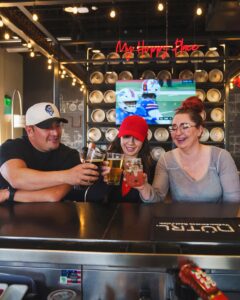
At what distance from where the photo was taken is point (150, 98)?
562 centimetres

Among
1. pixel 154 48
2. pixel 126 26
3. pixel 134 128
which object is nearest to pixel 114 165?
pixel 134 128

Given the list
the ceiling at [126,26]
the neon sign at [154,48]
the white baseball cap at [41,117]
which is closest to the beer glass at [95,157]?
the white baseball cap at [41,117]

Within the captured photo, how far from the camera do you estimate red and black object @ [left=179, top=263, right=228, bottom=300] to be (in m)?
0.82

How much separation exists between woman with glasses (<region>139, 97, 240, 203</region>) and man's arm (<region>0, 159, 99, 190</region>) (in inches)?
24.3

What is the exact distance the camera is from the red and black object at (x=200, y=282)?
82 cm

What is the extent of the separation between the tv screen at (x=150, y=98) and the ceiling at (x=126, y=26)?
82 centimetres

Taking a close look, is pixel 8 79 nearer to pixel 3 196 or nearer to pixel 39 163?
pixel 39 163

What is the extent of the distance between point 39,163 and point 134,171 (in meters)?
0.85

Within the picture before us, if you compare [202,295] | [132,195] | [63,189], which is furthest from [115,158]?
[202,295]

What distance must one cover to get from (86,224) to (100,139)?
477 cm

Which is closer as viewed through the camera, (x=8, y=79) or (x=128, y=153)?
(x=128, y=153)

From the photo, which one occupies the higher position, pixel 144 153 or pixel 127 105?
pixel 127 105

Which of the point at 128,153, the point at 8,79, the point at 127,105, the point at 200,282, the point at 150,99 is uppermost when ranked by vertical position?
the point at 8,79

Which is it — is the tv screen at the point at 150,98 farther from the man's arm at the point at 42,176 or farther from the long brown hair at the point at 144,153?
the man's arm at the point at 42,176
